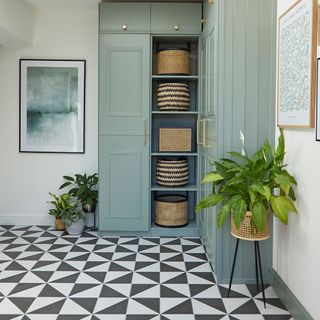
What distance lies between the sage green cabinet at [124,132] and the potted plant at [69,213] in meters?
0.27

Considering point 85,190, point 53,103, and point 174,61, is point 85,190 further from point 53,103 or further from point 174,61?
point 174,61

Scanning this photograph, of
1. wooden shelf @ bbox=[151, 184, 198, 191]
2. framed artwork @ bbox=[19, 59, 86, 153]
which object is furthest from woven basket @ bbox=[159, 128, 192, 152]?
framed artwork @ bbox=[19, 59, 86, 153]

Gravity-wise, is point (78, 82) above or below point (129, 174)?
above

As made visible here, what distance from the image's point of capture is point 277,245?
302 centimetres

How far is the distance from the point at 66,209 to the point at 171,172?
49.7 inches

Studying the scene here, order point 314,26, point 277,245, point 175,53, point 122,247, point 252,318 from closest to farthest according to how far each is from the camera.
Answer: point 314,26, point 252,318, point 277,245, point 122,247, point 175,53

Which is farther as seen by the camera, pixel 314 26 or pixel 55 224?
pixel 55 224

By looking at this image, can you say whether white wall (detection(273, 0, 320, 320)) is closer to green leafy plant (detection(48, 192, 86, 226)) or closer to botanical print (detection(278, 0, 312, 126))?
botanical print (detection(278, 0, 312, 126))

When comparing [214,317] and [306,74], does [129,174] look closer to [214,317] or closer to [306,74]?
[214,317]

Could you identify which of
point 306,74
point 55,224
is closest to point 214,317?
point 306,74

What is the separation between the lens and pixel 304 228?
2.47 m

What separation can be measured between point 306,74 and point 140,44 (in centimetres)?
232

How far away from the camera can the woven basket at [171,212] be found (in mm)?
4418

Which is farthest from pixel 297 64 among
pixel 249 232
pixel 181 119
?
pixel 181 119
